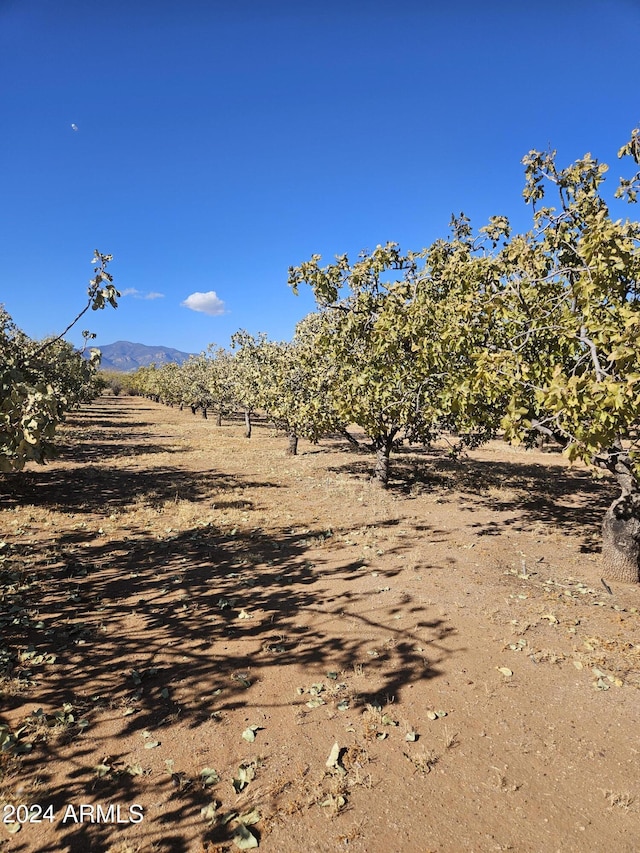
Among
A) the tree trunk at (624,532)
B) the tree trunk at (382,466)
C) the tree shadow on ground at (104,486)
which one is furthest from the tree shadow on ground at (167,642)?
the tree trunk at (382,466)

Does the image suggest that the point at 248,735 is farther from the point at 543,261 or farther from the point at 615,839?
the point at 543,261

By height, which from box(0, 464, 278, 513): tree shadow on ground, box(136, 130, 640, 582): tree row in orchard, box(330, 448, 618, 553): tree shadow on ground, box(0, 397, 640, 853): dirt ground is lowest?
box(0, 397, 640, 853): dirt ground

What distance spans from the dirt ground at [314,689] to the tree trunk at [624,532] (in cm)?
55

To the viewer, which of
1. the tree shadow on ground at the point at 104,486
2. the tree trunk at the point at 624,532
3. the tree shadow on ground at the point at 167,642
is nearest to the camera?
the tree shadow on ground at the point at 167,642

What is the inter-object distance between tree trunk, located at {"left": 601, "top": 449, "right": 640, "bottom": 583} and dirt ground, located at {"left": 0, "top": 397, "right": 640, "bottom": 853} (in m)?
0.55

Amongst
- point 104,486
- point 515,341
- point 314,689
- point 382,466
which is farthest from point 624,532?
point 104,486

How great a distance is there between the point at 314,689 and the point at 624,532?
24.2 feet

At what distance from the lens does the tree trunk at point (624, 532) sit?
29.3 ft

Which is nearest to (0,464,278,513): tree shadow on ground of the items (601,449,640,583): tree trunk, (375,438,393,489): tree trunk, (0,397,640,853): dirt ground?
(0,397,640,853): dirt ground

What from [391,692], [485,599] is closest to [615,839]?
[391,692]

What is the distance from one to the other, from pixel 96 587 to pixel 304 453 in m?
22.3

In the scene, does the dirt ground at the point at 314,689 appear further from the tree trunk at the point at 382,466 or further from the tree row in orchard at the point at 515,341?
the tree trunk at the point at 382,466

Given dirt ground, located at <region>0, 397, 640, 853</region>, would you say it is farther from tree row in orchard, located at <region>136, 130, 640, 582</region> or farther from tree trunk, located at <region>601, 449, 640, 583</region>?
tree row in orchard, located at <region>136, 130, 640, 582</region>

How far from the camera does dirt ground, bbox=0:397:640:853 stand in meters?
4.05
